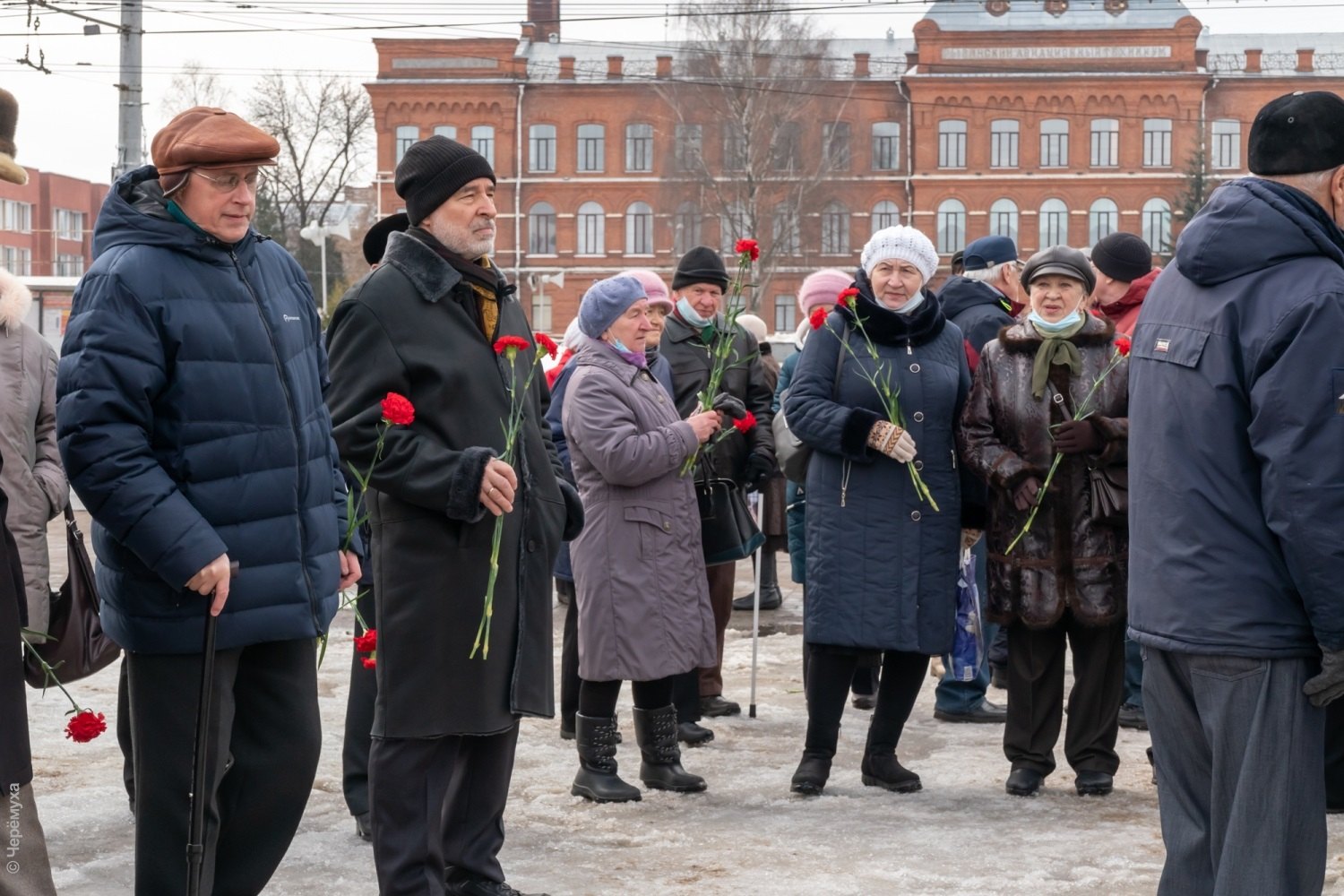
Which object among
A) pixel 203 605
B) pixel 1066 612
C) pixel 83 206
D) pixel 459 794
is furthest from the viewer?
pixel 83 206

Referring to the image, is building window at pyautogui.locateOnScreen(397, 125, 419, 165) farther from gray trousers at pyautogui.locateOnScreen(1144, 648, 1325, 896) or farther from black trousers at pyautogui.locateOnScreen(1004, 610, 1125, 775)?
gray trousers at pyautogui.locateOnScreen(1144, 648, 1325, 896)

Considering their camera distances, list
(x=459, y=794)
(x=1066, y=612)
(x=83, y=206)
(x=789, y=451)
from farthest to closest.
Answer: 1. (x=83, y=206)
2. (x=789, y=451)
3. (x=1066, y=612)
4. (x=459, y=794)

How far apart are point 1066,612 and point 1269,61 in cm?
6274

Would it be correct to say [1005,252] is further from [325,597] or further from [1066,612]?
[325,597]

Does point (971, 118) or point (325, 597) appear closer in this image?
point (325, 597)

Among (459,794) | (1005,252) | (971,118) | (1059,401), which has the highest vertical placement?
(971,118)

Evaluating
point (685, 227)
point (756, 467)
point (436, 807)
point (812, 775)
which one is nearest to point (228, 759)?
point (436, 807)

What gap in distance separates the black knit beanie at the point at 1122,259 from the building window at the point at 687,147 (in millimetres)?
48878

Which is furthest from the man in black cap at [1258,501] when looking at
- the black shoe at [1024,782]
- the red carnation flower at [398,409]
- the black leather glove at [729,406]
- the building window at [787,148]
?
the building window at [787,148]

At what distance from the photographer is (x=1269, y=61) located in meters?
63.7

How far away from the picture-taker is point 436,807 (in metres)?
4.50

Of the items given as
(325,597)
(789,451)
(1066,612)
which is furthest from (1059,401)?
(325,597)

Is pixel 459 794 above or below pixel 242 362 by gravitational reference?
below

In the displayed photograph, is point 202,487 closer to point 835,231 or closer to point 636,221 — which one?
point 835,231
